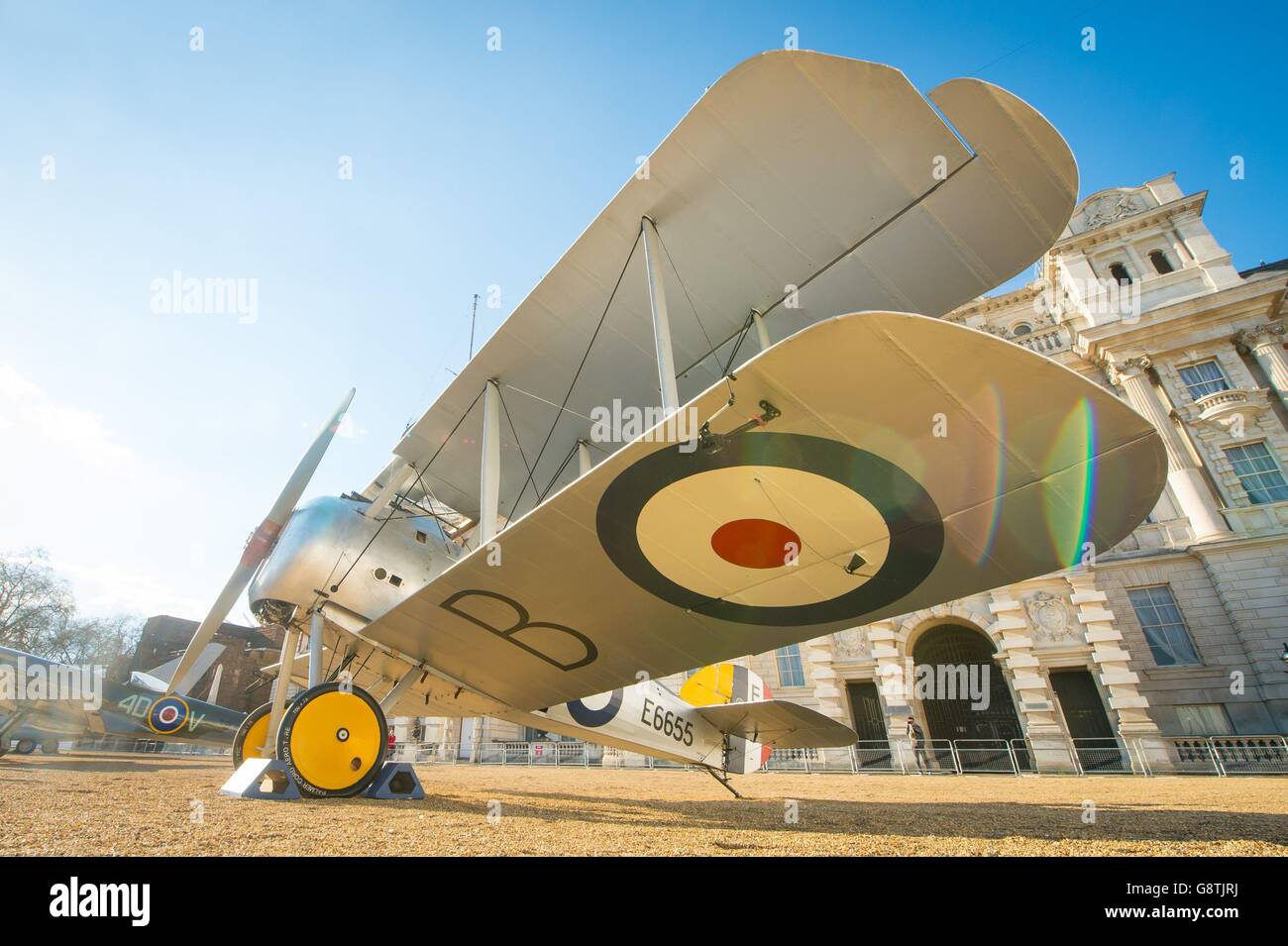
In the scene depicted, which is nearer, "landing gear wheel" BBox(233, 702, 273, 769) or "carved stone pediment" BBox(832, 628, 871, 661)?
"landing gear wheel" BBox(233, 702, 273, 769)

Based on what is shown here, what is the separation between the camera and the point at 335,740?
6.12 meters

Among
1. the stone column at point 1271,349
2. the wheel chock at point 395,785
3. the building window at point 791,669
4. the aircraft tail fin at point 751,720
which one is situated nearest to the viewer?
the wheel chock at point 395,785

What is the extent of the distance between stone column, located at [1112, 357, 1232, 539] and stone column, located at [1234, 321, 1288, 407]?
11.6 ft

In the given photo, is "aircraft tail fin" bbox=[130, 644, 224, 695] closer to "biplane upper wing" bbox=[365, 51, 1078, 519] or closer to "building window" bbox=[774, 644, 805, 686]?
"biplane upper wing" bbox=[365, 51, 1078, 519]

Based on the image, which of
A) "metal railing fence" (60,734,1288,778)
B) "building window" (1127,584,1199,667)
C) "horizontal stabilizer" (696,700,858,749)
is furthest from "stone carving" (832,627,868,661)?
"horizontal stabilizer" (696,700,858,749)

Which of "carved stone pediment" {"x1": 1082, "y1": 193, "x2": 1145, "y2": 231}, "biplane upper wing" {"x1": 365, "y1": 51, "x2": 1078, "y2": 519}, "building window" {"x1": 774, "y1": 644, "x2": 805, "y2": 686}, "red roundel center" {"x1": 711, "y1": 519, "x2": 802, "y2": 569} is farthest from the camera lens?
"carved stone pediment" {"x1": 1082, "y1": 193, "x2": 1145, "y2": 231}

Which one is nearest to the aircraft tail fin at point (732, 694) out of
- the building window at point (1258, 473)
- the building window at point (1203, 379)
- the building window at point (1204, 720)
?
the building window at point (1204, 720)

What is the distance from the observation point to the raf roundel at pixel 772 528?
4.35 meters

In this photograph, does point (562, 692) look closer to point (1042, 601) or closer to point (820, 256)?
point (820, 256)

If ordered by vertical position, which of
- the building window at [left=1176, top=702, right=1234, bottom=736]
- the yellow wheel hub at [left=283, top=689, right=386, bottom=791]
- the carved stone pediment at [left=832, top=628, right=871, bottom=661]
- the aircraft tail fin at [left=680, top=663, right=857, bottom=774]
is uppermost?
the yellow wheel hub at [left=283, top=689, right=386, bottom=791]

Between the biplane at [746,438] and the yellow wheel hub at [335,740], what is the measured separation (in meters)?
0.02

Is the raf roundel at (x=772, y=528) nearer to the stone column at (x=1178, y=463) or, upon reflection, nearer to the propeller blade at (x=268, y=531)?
the propeller blade at (x=268, y=531)

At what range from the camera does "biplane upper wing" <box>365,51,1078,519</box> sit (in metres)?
4.95
